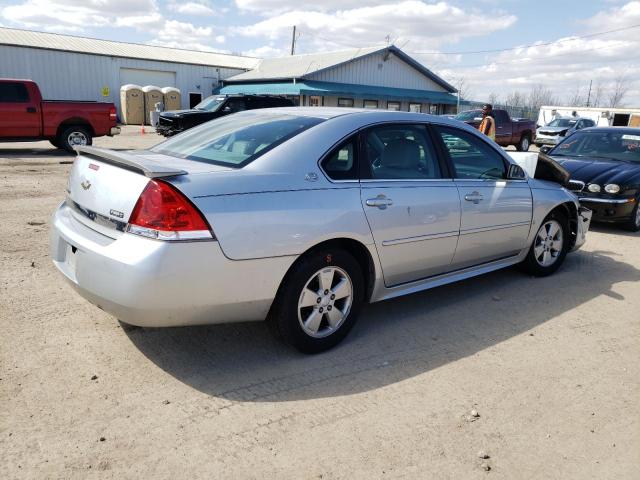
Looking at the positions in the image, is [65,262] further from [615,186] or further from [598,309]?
[615,186]

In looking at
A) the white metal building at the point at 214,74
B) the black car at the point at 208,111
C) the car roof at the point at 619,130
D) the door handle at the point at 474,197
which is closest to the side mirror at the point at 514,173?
the door handle at the point at 474,197

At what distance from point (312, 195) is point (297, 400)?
124 centimetres

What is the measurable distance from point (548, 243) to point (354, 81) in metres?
32.0

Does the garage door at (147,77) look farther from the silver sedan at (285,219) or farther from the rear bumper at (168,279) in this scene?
the rear bumper at (168,279)

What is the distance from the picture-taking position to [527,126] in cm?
2311

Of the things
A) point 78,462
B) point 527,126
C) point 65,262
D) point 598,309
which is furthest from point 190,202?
point 527,126

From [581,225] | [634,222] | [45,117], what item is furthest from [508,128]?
[581,225]

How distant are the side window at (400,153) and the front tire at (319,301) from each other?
2.37 ft

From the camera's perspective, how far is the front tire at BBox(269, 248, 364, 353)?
338 centimetres

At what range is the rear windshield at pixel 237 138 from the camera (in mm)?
3543

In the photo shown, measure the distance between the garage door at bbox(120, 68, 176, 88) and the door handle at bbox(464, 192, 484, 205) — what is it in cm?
3706

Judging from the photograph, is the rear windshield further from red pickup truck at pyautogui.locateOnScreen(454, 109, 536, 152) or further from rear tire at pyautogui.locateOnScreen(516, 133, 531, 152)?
rear tire at pyautogui.locateOnScreen(516, 133, 531, 152)

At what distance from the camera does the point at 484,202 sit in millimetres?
4562

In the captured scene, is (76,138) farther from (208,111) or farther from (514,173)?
(514,173)
